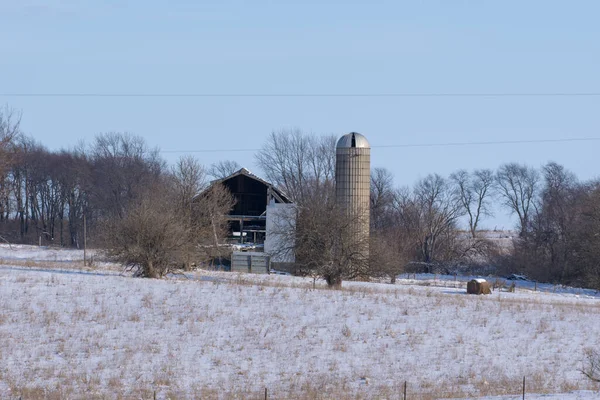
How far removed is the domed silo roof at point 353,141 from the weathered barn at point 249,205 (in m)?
7.75

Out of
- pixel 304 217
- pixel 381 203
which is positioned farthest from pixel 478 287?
pixel 381 203

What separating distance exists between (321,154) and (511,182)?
31228 mm

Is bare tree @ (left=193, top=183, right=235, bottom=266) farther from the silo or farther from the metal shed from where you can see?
the silo

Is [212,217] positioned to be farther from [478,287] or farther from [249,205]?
[478,287]

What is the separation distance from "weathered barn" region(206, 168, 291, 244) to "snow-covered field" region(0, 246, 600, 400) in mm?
25196

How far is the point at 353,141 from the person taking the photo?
5025 cm

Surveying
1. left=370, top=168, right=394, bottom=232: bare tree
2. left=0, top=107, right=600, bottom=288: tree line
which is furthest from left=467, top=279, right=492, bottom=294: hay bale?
left=370, top=168, right=394, bottom=232: bare tree

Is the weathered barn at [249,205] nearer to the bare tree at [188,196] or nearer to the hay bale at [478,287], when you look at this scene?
the bare tree at [188,196]

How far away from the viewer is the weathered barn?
2238 inches

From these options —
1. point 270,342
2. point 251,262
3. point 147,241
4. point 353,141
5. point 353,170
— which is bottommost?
point 270,342

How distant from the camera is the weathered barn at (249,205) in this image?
5684 centimetres

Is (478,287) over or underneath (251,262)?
underneath

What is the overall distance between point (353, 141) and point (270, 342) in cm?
2805

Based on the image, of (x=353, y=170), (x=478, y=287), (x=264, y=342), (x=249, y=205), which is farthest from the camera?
(x=249, y=205)
